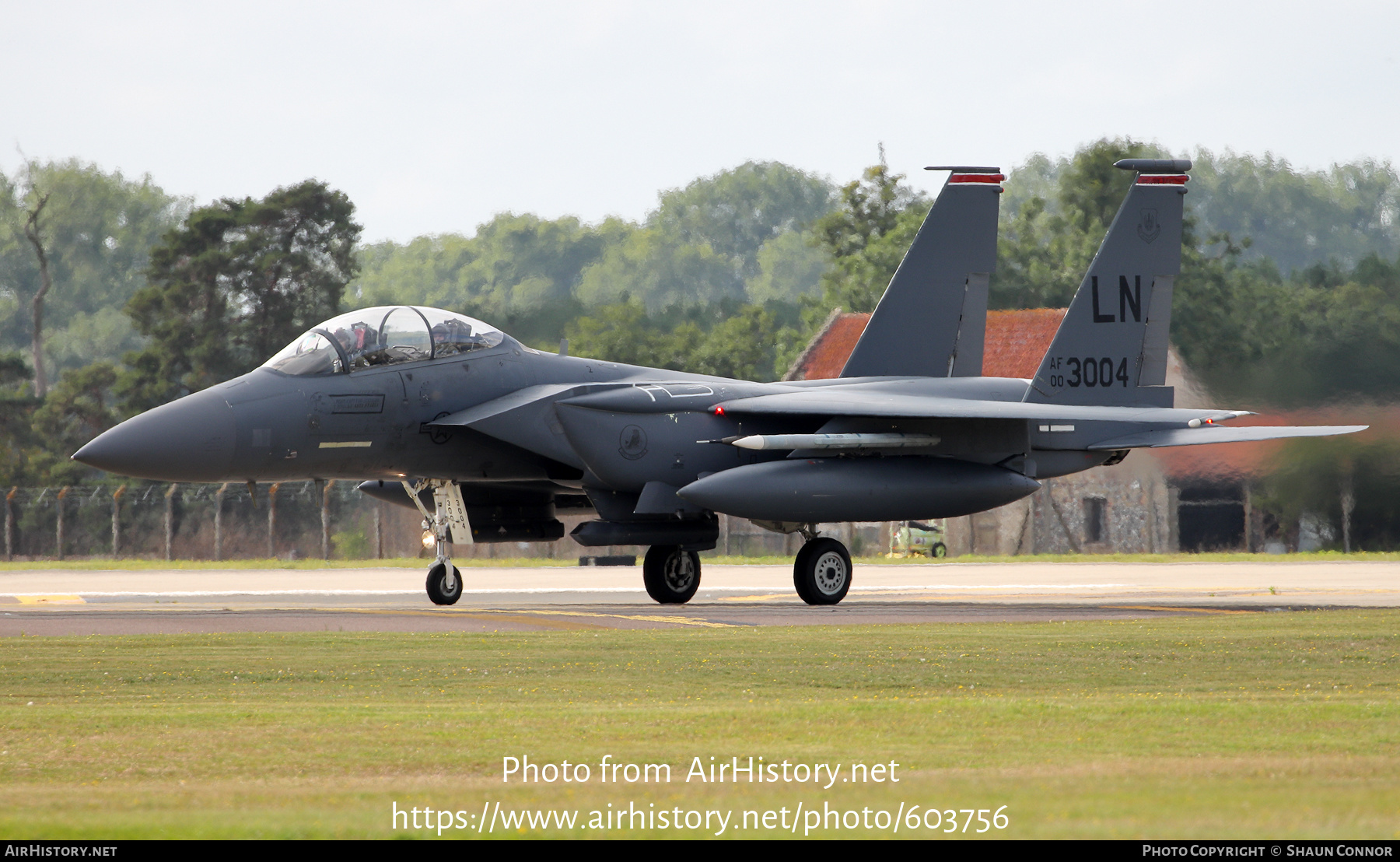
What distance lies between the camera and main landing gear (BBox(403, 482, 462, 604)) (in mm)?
18078

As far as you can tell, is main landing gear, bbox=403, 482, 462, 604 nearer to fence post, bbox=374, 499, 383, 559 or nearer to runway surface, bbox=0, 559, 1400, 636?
runway surface, bbox=0, 559, 1400, 636

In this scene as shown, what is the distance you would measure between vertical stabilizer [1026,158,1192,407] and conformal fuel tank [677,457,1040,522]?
7.72 feet

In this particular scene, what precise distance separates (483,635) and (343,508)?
26.6 meters

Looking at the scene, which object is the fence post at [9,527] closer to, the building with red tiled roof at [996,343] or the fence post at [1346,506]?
the building with red tiled roof at [996,343]

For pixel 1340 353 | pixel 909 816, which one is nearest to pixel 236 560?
pixel 1340 353

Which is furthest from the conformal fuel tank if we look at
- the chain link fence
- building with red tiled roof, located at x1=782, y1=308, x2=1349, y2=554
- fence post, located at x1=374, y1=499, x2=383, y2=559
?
fence post, located at x1=374, y1=499, x2=383, y2=559

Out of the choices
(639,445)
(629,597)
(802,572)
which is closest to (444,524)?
(639,445)

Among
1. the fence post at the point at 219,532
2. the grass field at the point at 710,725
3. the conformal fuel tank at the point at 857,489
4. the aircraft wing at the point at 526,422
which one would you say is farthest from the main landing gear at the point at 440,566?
the fence post at the point at 219,532

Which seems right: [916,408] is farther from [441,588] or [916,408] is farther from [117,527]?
[117,527]

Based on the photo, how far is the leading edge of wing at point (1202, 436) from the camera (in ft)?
61.2

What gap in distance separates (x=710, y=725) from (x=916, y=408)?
10676 mm

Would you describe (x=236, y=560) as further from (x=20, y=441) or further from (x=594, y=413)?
(x=594, y=413)

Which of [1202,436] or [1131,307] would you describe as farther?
[1131,307]

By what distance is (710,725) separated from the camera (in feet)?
26.2
